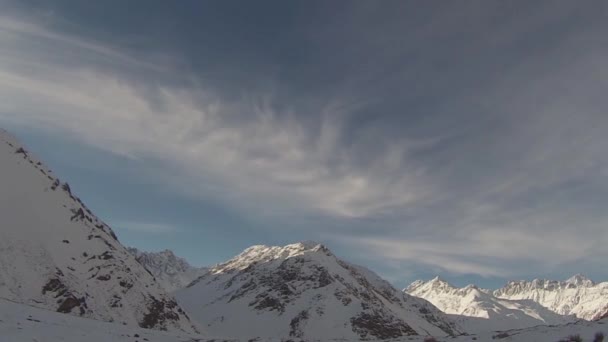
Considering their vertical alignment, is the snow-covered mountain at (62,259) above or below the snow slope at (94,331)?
above

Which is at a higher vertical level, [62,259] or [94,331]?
[62,259]

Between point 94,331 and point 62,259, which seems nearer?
point 94,331

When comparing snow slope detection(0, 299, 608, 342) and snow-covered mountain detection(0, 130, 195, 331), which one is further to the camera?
snow-covered mountain detection(0, 130, 195, 331)

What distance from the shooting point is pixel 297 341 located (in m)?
32.5

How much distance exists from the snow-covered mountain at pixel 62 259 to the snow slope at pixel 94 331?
37.3 metres

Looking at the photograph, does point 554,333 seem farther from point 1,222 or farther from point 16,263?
point 1,222

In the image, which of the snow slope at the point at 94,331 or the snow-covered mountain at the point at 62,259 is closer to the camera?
the snow slope at the point at 94,331

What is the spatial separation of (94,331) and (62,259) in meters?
56.6

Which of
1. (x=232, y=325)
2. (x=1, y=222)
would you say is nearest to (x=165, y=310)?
(x=1, y=222)

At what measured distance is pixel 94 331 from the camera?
29.6 metres

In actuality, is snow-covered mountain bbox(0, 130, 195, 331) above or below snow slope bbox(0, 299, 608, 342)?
above

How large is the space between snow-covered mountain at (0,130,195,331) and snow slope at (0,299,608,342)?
37.3 metres

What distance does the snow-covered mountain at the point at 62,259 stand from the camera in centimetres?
6906

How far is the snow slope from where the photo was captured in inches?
952
